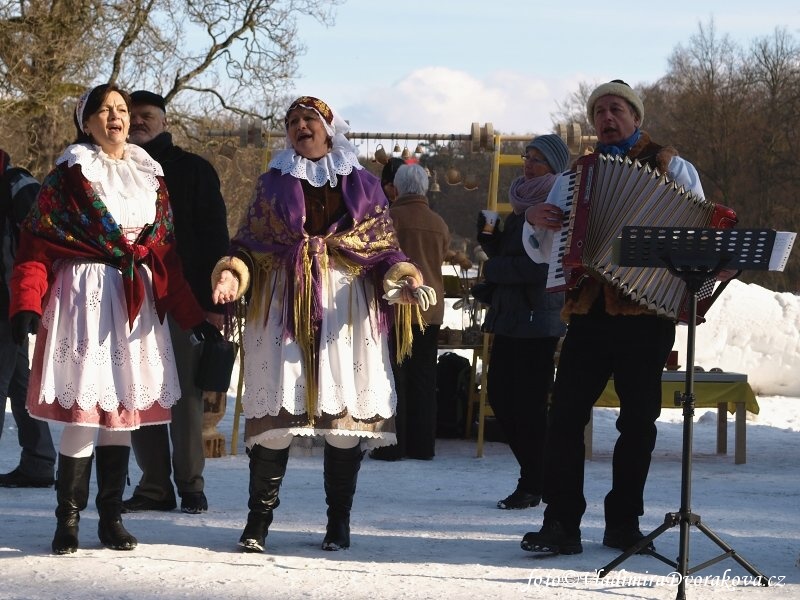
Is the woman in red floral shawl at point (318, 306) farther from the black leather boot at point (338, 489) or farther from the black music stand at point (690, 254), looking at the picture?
the black music stand at point (690, 254)

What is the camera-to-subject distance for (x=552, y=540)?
17.4ft

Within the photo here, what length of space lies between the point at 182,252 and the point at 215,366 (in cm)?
79

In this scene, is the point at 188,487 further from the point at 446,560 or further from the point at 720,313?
the point at 720,313

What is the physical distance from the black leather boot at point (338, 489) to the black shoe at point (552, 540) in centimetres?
74

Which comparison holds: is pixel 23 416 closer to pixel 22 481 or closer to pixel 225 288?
pixel 22 481

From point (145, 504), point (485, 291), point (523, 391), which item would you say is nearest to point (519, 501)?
point (523, 391)

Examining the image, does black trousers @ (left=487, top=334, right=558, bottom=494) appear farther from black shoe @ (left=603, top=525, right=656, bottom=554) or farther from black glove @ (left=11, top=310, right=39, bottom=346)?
black glove @ (left=11, top=310, right=39, bottom=346)

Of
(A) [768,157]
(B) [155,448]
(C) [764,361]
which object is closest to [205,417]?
(B) [155,448]

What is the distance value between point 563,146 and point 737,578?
109 inches

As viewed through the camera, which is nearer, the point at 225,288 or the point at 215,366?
the point at 225,288

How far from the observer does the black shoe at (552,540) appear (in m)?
5.30

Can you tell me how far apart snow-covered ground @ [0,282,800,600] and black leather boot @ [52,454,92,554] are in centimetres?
9

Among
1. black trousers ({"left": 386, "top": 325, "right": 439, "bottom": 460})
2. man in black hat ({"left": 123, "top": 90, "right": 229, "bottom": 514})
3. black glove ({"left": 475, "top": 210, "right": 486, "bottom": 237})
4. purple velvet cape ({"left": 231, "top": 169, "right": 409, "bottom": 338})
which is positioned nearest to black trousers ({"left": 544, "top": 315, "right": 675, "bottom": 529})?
purple velvet cape ({"left": 231, "top": 169, "right": 409, "bottom": 338})

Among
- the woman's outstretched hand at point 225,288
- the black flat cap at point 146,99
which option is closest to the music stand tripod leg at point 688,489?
the woman's outstretched hand at point 225,288
